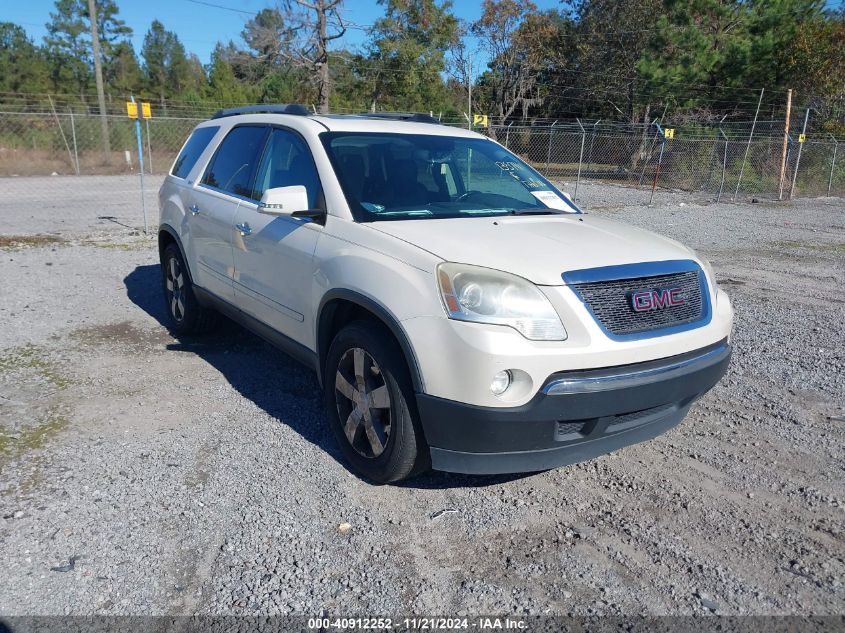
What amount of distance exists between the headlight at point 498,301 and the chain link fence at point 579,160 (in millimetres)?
17364

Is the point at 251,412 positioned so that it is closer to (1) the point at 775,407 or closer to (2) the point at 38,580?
(2) the point at 38,580

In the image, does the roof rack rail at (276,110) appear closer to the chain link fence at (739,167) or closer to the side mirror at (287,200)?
the side mirror at (287,200)

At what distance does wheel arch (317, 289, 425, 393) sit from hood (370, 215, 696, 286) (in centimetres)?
36

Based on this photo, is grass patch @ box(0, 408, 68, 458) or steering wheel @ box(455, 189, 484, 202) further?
steering wheel @ box(455, 189, 484, 202)

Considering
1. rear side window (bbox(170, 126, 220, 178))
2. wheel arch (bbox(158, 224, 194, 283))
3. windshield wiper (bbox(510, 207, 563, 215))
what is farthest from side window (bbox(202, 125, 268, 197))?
windshield wiper (bbox(510, 207, 563, 215))

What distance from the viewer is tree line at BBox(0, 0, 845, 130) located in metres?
30.5

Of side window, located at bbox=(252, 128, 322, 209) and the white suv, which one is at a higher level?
side window, located at bbox=(252, 128, 322, 209)

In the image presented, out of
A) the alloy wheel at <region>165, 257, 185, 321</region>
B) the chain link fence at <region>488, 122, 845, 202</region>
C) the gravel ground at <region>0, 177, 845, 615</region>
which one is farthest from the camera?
the chain link fence at <region>488, 122, 845, 202</region>

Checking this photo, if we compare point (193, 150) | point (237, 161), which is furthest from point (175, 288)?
point (237, 161)

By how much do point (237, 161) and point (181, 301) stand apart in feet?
5.27

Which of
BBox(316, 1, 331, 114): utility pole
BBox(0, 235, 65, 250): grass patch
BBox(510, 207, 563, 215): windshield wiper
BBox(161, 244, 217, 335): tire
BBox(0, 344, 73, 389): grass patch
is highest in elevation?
A: BBox(316, 1, 331, 114): utility pole

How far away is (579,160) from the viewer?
23766 millimetres

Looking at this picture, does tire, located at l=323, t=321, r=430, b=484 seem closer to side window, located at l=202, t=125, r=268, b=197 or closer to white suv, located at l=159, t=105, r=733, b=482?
white suv, located at l=159, t=105, r=733, b=482

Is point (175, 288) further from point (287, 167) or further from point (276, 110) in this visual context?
point (287, 167)
